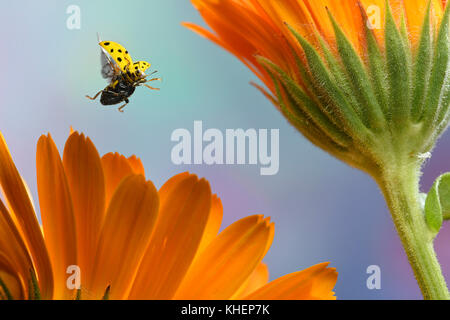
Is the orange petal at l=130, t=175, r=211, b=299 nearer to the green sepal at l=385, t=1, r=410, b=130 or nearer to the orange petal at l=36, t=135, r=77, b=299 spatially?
the orange petal at l=36, t=135, r=77, b=299

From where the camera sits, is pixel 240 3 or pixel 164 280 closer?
pixel 164 280

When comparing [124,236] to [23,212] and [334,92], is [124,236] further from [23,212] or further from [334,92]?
[334,92]

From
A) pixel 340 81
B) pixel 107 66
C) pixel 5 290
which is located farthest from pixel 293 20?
pixel 5 290

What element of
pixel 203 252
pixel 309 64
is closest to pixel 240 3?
pixel 309 64
